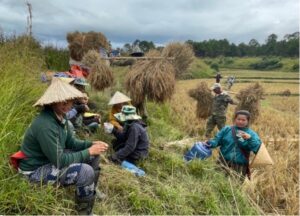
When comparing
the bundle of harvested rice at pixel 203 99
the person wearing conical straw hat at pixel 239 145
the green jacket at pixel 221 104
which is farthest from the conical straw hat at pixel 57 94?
the bundle of harvested rice at pixel 203 99

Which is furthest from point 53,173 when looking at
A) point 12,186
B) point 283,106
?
point 283,106

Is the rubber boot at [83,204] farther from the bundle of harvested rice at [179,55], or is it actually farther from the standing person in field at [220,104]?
the standing person in field at [220,104]

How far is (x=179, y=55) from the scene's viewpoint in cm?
731

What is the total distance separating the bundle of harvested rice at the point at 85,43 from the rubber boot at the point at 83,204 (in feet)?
17.7

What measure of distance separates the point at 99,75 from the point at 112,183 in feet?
11.0

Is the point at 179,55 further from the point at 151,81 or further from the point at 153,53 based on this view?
the point at 151,81

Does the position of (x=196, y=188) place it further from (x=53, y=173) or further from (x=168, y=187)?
(x=53, y=173)

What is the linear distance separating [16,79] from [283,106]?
16.1 m

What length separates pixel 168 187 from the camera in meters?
4.46

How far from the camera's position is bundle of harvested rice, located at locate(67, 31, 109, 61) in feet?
28.2

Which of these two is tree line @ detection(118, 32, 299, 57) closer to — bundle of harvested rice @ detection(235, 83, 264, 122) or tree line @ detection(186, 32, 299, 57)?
tree line @ detection(186, 32, 299, 57)

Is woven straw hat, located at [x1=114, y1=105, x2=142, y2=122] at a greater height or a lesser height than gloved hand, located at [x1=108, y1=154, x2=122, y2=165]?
greater

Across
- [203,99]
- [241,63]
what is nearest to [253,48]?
[241,63]

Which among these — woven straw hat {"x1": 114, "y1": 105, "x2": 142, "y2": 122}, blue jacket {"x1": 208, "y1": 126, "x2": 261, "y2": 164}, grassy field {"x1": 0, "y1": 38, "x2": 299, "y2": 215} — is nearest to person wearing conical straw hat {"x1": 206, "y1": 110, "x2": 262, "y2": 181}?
blue jacket {"x1": 208, "y1": 126, "x2": 261, "y2": 164}
